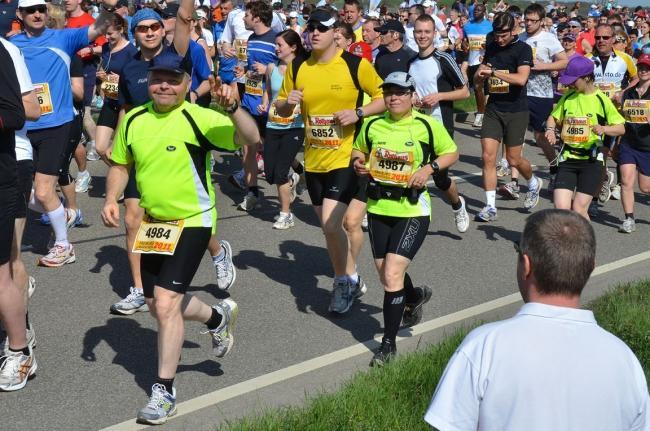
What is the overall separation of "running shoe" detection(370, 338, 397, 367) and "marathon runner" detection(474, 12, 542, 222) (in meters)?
4.49

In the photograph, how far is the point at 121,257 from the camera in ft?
28.5

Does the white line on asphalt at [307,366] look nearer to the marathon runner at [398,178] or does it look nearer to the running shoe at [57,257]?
the marathon runner at [398,178]

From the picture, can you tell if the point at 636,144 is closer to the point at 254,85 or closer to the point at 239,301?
the point at 254,85

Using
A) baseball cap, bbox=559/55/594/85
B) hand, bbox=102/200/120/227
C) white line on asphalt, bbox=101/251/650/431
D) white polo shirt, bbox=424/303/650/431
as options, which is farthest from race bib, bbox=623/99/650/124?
white polo shirt, bbox=424/303/650/431

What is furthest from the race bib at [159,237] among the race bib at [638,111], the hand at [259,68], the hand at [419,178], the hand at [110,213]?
the race bib at [638,111]

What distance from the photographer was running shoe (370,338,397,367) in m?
6.14

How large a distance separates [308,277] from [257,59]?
11.5 ft

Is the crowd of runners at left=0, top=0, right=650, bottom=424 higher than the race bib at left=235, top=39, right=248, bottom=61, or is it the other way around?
the crowd of runners at left=0, top=0, right=650, bottom=424

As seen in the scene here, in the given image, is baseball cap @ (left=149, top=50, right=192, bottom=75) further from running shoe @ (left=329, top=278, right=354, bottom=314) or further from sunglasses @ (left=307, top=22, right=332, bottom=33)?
running shoe @ (left=329, top=278, right=354, bottom=314)

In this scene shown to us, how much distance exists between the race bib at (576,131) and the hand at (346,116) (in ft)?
8.92

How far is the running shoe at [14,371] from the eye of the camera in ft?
19.1

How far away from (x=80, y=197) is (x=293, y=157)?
247 centimetres

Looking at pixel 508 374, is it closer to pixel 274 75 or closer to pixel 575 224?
A: pixel 575 224

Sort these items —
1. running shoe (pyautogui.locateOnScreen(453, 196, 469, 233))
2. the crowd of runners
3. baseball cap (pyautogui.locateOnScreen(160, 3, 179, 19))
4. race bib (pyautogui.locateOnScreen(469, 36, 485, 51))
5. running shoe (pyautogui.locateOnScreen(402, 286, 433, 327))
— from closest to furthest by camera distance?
the crowd of runners → running shoe (pyautogui.locateOnScreen(402, 286, 433, 327)) → baseball cap (pyautogui.locateOnScreen(160, 3, 179, 19)) → running shoe (pyautogui.locateOnScreen(453, 196, 469, 233)) → race bib (pyautogui.locateOnScreen(469, 36, 485, 51))
